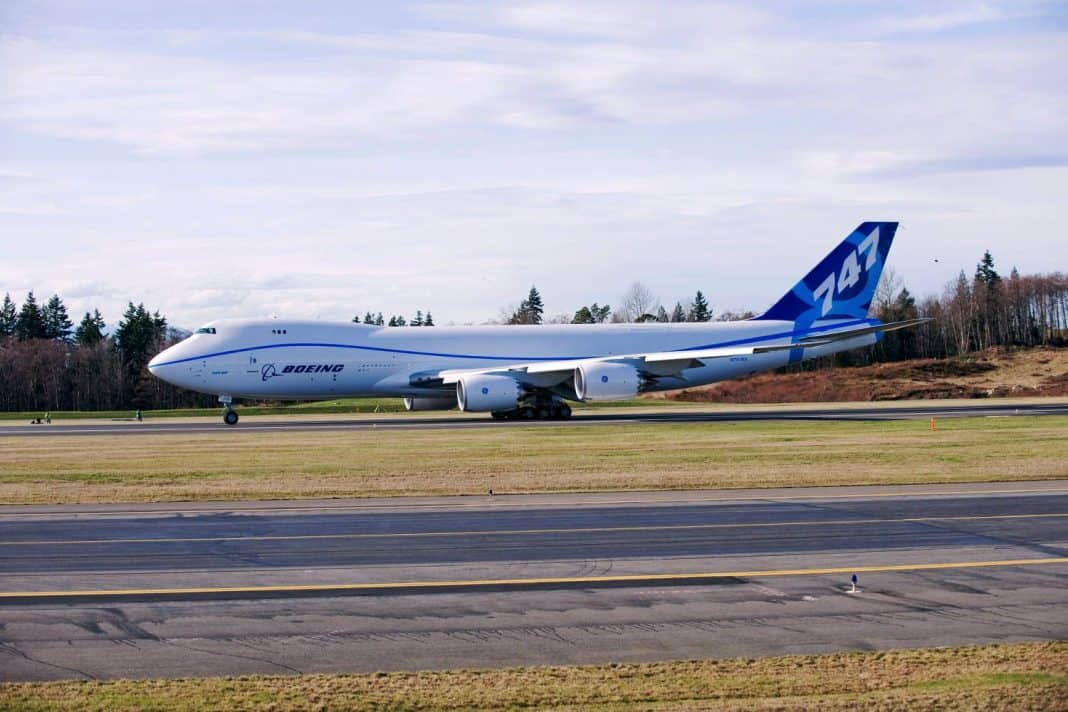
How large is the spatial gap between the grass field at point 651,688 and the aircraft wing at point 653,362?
3628 cm

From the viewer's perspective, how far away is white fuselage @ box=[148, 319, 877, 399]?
1861 inches

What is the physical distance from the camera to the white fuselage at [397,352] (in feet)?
155

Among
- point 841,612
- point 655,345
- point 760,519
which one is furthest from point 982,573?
point 655,345

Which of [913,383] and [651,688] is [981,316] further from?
[651,688]

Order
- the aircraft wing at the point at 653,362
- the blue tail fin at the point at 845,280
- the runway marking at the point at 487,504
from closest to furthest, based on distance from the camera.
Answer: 1. the runway marking at the point at 487,504
2. the aircraft wing at the point at 653,362
3. the blue tail fin at the point at 845,280

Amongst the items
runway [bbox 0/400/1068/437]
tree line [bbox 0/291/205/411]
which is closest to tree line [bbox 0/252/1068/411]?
tree line [bbox 0/291/205/411]

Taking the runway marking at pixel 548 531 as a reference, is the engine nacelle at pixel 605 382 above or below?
above

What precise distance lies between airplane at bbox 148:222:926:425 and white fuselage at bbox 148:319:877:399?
1.9 inches

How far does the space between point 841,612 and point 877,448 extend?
19.9 meters

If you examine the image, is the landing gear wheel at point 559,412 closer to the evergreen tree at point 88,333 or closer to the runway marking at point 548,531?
the runway marking at point 548,531

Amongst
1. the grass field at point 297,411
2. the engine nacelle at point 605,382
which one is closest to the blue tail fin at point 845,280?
the engine nacelle at point 605,382

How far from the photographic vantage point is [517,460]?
28516 mm

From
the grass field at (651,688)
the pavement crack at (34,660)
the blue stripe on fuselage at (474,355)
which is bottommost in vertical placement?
the grass field at (651,688)

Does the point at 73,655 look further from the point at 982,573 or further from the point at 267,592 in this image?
the point at 982,573
